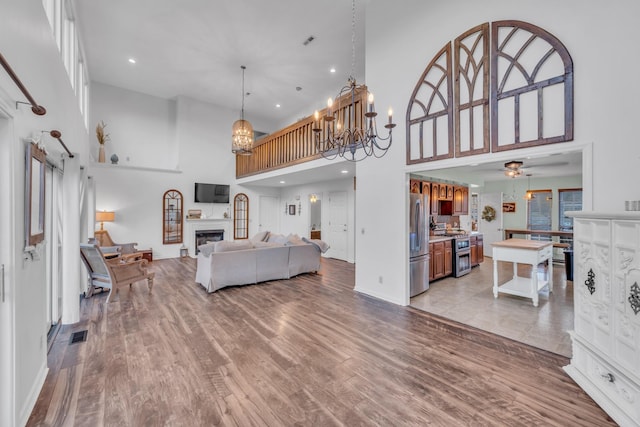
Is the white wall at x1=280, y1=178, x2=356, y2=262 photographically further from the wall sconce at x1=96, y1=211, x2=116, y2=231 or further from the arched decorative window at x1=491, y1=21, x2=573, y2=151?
the wall sconce at x1=96, y1=211, x2=116, y2=231

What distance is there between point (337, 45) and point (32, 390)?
22.3ft

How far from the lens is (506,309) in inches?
158

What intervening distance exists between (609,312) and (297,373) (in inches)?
99.9

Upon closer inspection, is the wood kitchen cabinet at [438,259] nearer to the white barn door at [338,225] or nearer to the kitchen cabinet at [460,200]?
the kitchen cabinet at [460,200]

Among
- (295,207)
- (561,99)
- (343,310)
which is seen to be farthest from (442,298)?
(295,207)

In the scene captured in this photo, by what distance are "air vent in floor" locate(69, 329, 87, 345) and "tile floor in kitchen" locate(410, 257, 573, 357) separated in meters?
4.30

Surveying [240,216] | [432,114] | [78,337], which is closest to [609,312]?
[432,114]

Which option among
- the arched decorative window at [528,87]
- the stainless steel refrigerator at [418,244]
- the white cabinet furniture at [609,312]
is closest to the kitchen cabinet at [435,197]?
the stainless steel refrigerator at [418,244]

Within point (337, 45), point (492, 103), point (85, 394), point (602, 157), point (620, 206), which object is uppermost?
point (337, 45)

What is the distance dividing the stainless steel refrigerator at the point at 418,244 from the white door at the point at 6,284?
4.42 meters

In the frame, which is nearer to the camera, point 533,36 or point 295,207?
point 533,36

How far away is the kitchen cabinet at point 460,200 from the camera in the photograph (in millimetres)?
6807

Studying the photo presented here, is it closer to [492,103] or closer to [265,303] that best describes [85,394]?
[265,303]

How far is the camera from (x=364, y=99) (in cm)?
477
